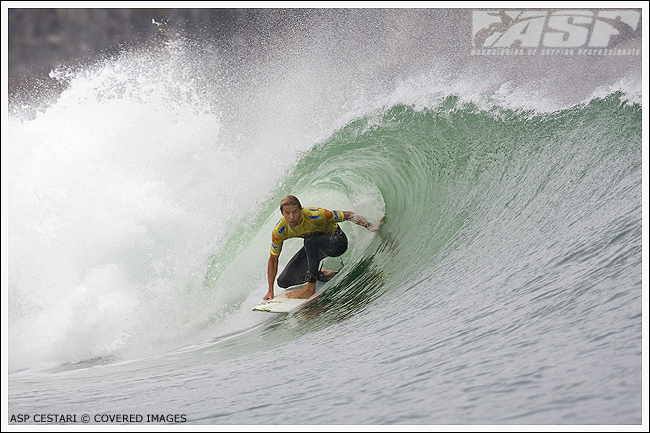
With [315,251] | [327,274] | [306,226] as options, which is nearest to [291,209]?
[306,226]

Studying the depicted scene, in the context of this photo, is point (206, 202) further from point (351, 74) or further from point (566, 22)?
point (566, 22)

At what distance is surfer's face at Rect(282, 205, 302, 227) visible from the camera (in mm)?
2604

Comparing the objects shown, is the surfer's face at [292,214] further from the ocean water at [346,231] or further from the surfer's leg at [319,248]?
the ocean water at [346,231]

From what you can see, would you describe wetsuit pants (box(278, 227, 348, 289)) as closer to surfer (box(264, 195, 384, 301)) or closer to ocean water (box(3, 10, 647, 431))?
surfer (box(264, 195, 384, 301))

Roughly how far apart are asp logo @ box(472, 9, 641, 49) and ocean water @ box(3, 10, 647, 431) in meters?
0.39

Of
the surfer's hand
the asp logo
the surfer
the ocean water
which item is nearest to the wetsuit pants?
the surfer

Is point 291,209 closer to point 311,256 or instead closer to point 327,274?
point 311,256

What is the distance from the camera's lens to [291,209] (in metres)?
2.60

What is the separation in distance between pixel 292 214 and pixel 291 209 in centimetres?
3

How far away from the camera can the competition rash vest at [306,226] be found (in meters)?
2.77

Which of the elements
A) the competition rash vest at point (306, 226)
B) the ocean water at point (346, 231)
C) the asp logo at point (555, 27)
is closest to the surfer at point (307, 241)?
the competition rash vest at point (306, 226)

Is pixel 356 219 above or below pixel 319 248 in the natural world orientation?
above

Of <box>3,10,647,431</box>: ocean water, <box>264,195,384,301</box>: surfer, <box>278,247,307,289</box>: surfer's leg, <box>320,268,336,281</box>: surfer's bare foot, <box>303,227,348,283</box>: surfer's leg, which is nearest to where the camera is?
<box>3,10,647,431</box>: ocean water

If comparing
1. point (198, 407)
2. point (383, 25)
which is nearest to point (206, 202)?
point (198, 407)
